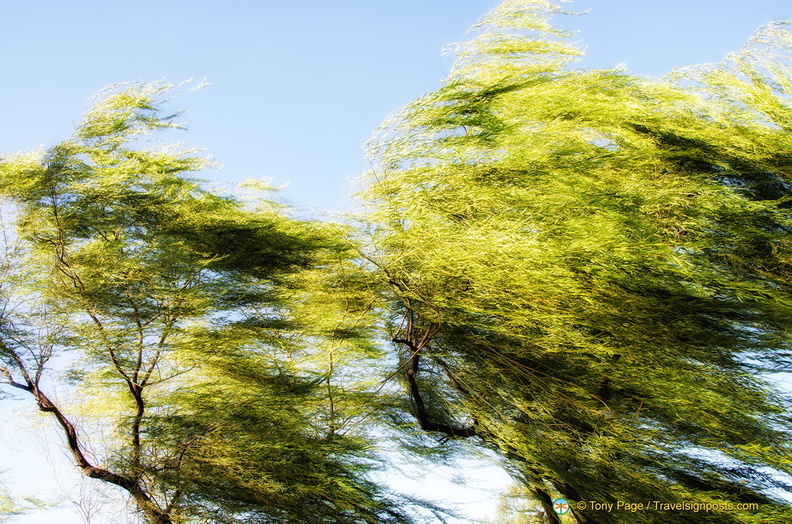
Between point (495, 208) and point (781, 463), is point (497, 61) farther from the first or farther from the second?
point (781, 463)

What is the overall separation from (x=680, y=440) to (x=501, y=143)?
2.07 m

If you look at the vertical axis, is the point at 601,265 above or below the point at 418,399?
above

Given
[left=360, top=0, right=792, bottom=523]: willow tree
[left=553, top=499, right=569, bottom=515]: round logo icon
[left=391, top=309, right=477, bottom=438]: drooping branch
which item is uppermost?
[left=360, top=0, right=792, bottom=523]: willow tree

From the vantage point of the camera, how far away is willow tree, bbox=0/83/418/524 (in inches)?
134

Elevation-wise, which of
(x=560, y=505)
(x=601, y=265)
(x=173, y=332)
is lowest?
(x=560, y=505)

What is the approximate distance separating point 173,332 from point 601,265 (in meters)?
3.10

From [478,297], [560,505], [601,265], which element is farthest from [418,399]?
[601,265]

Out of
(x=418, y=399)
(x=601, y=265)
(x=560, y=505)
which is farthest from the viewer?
(x=418, y=399)

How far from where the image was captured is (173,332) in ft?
13.5

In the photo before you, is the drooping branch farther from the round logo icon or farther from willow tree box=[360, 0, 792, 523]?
the round logo icon

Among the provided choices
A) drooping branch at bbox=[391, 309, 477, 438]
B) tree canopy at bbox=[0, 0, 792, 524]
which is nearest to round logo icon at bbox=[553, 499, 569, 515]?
tree canopy at bbox=[0, 0, 792, 524]

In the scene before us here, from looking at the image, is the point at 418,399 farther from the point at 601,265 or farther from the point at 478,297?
the point at 601,265

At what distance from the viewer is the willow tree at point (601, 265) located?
2793mm

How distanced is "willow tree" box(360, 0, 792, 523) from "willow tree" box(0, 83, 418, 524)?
3.55 ft
